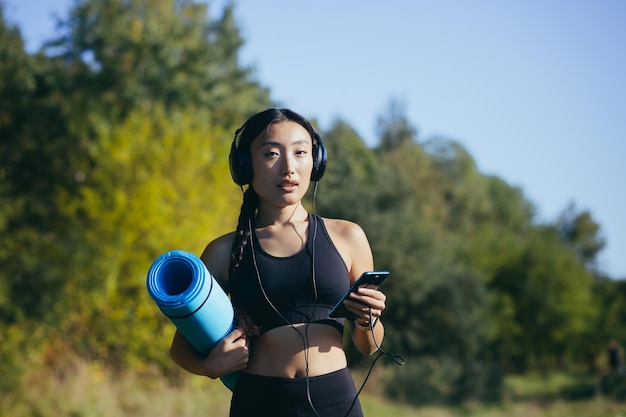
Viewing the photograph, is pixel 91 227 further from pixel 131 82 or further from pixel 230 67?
pixel 230 67

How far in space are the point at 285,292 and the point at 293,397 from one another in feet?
1.30

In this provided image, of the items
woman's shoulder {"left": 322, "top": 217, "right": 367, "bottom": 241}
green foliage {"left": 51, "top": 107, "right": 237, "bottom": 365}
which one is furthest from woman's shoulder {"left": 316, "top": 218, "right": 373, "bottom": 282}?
green foliage {"left": 51, "top": 107, "right": 237, "bottom": 365}

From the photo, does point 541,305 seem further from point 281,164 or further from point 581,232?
point 281,164

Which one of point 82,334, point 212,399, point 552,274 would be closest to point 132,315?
point 82,334

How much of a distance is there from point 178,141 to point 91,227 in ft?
9.86

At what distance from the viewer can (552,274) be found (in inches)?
1548

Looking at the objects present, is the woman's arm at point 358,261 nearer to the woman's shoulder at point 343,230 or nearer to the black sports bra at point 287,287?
the woman's shoulder at point 343,230

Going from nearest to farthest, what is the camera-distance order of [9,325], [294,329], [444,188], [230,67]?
[294,329]
[9,325]
[230,67]
[444,188]

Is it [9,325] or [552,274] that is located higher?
[552,274]

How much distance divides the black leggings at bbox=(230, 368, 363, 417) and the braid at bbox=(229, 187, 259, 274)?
461 millimetres

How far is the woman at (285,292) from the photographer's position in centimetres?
289

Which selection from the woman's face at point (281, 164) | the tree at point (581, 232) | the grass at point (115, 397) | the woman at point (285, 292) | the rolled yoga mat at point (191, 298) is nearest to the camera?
the rolled yoga mat at point (191, 298)

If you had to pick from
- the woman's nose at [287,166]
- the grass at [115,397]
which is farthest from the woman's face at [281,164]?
the grass at [115,397]

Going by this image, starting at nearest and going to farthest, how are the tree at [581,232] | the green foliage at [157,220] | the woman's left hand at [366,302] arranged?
1. the woman's left hand at [366,302]
2. the green foliage at [157,220]
3. the tree at [581,232]
